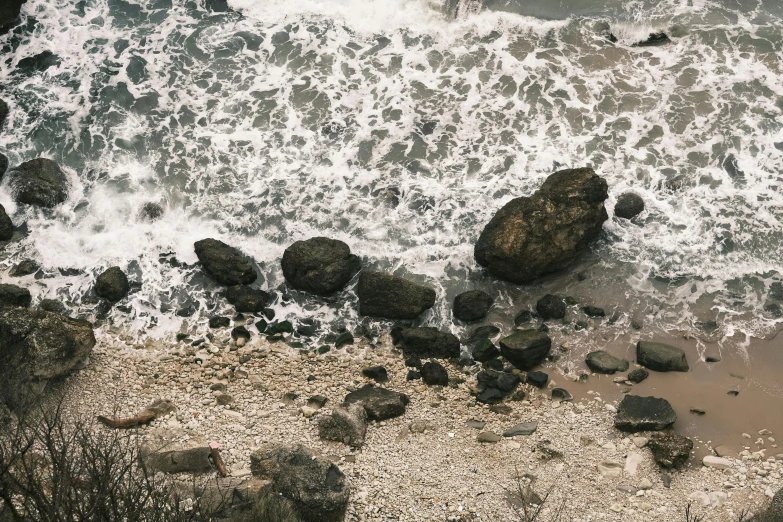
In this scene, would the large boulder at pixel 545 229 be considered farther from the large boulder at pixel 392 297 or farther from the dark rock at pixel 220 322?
the dark rock at pixel 220 322

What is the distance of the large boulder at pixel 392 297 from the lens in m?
17.8

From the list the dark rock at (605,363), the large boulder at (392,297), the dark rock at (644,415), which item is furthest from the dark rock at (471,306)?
the dark rock at (644,415)

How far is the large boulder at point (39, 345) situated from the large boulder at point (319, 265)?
4.57m

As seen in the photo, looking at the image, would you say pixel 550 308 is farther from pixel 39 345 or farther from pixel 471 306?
pixel 39 345

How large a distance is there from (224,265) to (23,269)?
15.8 feet

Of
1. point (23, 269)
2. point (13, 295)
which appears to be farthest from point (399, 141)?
point (13, 295)

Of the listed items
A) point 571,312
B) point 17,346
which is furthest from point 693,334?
point 17,346

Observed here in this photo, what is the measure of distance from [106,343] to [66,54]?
451 inches

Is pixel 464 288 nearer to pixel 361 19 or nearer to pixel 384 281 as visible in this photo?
pixel 384 281

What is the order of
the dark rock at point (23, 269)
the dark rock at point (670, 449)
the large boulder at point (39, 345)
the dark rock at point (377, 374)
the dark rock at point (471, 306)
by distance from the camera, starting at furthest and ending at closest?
the dark rock at point (23, 269) → the dark rock at point (471, 306) → the dark rock at point (377, 374) → the large boulder at point (39, 345) → the dark rock at point (670, 449)

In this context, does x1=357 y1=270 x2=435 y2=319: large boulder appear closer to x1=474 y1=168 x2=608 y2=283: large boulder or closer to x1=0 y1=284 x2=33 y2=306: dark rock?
x1=474 y1=168 x2=608 y2=283: large boulder

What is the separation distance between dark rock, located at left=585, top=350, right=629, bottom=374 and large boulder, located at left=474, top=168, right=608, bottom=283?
8.43 ft

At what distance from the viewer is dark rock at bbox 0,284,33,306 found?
1811cm

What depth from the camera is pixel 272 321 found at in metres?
18.0
